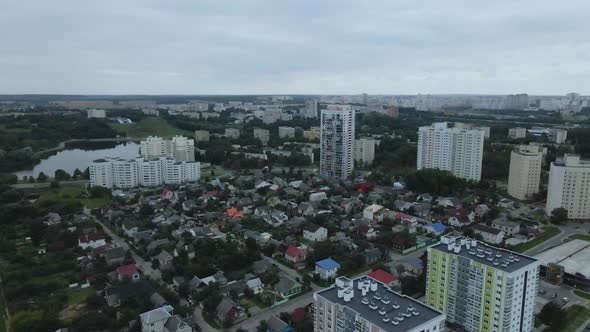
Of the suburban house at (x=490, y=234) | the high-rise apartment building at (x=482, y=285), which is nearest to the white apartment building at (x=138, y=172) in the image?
the suburban house at (x=490, y=234)

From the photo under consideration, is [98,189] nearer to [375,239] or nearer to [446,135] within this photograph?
[375,239]

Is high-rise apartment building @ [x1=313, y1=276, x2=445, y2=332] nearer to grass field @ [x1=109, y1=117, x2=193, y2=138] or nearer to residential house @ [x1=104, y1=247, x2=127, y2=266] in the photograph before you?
residential house @ [x1=104, y1=247, x2=127, y2=266]

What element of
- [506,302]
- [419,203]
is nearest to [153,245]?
[506,302]

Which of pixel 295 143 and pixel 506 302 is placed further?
pixel 295 143

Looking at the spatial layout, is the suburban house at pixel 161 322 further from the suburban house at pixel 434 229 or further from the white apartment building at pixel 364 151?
the white apartment building at pixel 364 151

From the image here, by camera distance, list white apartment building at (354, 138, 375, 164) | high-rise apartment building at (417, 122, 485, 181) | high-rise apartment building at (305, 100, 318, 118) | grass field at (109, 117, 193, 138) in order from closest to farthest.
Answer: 1. high-rise apartment building at (417, 122, 485, 181)
2. white apartment building at (354, 138, 375, 164)
3. grass field at (109, 117, 193, 138)
4. high-rise apartment building at (305, 100, 318, 118)

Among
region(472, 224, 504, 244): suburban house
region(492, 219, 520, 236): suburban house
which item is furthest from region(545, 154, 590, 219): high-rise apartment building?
region(472, 224, 504, 244): suburban house

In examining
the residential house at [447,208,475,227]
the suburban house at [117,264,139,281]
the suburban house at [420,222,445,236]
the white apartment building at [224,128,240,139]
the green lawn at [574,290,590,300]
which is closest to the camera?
the green lawn at [574,290,590,300]
